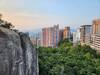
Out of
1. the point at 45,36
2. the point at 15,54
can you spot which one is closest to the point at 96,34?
the point at 45,36

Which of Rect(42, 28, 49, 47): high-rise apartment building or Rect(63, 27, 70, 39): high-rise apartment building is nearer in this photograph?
Rect(42, 28, 49, 47): high-rise apartment building

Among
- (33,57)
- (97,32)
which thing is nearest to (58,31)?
(97,32)

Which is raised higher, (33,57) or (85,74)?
(33,57)

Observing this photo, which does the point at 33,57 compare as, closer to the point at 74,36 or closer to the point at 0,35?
the point at 0,35

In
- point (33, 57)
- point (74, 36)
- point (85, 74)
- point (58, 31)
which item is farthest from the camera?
point (74, 36)

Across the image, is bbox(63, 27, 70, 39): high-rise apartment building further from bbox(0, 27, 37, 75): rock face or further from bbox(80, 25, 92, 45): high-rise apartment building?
bbox(0, 27, 37, 75): rock face

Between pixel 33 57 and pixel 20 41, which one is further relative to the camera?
pixel 33 57

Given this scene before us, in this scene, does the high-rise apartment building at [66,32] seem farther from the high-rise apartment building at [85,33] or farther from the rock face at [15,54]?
the rock face at [15,54]

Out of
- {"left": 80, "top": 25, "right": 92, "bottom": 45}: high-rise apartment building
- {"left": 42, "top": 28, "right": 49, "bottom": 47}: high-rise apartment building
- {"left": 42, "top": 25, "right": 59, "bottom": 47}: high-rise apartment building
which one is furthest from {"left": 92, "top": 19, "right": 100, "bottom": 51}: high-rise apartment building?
{"left": 42, "top": 28, "right": 49, "bottom": 47}: high-rise apartment building
